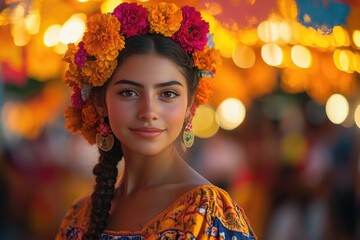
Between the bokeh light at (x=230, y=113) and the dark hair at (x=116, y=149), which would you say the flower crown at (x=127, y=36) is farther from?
the bokeh light at (x=230, y=113)

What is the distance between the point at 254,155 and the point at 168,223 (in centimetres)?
318

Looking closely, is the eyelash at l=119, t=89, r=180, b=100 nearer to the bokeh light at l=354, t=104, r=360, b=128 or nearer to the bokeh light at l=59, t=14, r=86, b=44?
the bokeh light at l=59, t=14, r=86, b=44

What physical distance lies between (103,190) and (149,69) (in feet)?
1.65

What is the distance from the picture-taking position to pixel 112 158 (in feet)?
8.90

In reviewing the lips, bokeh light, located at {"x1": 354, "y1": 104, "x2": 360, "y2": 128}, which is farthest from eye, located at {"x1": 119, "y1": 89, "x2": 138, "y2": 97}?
bokeh light, located at {"x1": 354, "y1": 104, "x2": 360, "y2": 128}

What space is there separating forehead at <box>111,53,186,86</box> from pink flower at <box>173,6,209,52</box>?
10 cm

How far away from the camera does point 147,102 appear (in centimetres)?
236

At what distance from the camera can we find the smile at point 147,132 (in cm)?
238

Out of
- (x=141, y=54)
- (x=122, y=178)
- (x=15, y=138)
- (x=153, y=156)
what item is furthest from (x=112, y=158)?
(x=15, y=138)

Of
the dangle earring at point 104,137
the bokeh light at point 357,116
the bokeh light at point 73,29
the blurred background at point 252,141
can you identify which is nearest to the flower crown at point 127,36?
the dangle earring at point 104,137

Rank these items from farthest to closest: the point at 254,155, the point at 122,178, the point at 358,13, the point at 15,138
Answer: the point at 254,155, the point at 15,138, the point at 358,13, the point at 122,178

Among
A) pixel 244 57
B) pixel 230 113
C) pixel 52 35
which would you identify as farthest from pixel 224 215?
pixel 230 113

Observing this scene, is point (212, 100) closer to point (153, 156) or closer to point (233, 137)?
point (233, 137)

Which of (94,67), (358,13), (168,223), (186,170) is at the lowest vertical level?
(168,223)
